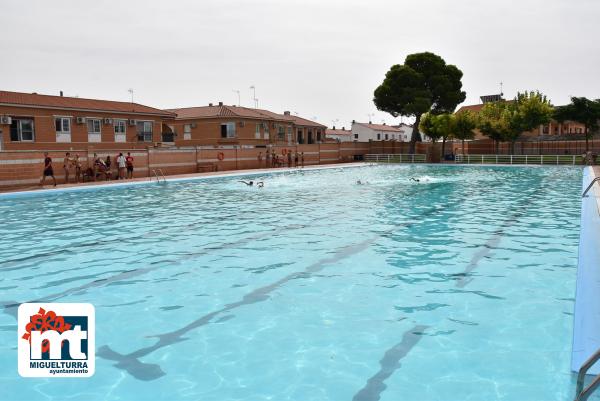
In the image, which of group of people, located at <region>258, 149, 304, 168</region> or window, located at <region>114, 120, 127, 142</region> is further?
group of people, located at <region>258, 149, 304, 168</region>

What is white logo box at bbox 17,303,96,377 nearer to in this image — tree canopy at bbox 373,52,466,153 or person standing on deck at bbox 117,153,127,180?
person standing on deck at bbox 117,153,127,180

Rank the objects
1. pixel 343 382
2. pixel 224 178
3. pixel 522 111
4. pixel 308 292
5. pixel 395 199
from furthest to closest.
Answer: pixel 522 111 < pixel 224 178 < pixel 395 199 < pixel 308 292 < pixel 343 382

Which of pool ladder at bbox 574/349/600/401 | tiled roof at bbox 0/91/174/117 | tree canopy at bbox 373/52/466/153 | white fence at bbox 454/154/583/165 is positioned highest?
tree canopy at bbox 373/52/466/153

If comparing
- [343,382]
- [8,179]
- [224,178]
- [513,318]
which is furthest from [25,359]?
[224,178]

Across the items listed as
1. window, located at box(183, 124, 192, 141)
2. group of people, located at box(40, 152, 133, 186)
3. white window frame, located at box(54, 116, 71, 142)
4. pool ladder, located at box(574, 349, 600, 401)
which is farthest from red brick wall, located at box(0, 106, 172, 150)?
pool ladder, located at box(574, 349, 600, 401)

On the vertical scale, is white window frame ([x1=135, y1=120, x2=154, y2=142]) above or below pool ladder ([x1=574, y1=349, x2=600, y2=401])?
above

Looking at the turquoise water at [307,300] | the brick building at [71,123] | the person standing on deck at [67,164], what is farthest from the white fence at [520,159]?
the person standing on deck at [67,164]

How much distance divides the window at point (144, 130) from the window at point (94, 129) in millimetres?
3252

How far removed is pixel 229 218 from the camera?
14.7m

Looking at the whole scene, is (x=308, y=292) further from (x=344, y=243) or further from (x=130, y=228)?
(x=130, y=228)

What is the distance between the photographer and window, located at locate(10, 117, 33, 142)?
30.7 metres

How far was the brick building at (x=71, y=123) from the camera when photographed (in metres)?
30.7

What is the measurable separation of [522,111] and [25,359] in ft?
154

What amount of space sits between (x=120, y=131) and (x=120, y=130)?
0.07 meters
